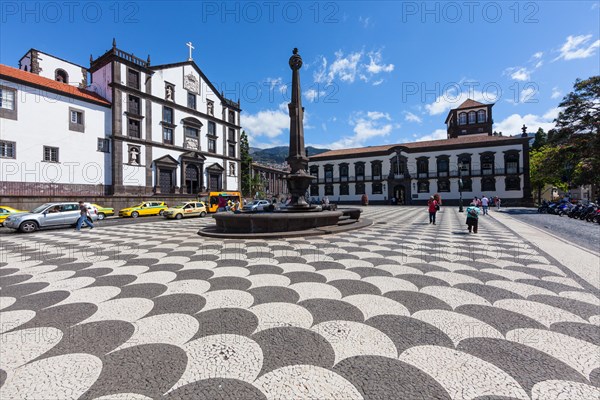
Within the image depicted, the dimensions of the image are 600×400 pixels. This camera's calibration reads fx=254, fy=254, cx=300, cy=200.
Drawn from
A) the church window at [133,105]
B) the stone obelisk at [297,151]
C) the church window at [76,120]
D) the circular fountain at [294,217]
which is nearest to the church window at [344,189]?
the church window at [133,105]

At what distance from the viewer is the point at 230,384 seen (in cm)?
180

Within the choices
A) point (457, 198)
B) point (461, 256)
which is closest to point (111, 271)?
point (461, 256)

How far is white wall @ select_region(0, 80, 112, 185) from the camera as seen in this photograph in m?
19.1

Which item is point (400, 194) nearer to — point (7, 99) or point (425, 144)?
point (425, 144)

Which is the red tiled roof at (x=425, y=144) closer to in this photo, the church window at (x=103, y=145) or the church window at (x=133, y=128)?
the church window at (x=133, y=128)

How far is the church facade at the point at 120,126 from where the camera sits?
19.7 meters

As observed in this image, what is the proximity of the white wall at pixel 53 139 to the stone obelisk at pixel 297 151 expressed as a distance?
21281 millimetres

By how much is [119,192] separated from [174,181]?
5906mm

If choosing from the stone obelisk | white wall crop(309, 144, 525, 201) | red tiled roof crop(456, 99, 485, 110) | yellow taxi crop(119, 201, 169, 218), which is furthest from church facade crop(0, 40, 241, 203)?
red tiled roof crop(456, 99, 485, 110)

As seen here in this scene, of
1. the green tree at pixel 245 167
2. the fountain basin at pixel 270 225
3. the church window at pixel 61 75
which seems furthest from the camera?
the green tree at pixel 245 167

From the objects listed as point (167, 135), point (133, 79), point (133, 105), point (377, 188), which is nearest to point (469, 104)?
point (377, 188)

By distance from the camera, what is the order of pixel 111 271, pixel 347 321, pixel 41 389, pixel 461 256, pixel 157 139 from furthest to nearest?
pixel 157 139
pixel 461 256
pixel 111 271
pixel 347 321
pixel 41 389

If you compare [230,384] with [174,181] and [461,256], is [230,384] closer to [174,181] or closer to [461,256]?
[461,256]

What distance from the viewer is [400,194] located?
42.8m
